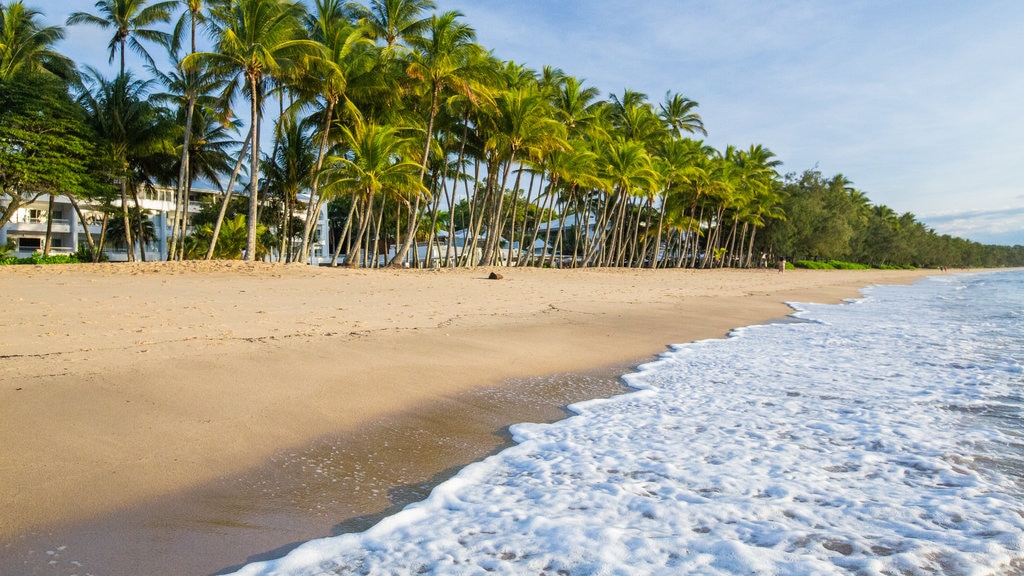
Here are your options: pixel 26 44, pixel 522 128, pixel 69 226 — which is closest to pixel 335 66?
pixel 522 128

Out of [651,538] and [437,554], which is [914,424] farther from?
[437,554]

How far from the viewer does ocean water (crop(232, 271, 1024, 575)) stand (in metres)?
2.38

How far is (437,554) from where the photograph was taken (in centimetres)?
241

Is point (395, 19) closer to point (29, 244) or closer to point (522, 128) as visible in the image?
point (522, 128)

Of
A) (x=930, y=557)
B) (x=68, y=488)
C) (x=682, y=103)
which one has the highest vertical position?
(x=682, y=103)

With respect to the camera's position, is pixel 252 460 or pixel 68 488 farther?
pixel 252 460

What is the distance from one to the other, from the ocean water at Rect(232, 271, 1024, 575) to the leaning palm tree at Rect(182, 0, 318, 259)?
54.3 ft

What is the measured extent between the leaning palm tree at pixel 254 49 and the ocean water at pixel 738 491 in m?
16.5

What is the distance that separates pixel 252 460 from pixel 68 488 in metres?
0.86

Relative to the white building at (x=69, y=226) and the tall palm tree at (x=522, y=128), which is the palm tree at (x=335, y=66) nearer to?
the tall palm tree at (x=522, y=128)

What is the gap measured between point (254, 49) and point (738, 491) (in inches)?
750

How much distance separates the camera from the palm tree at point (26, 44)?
2411cm

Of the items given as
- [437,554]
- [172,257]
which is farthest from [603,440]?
[172,257]

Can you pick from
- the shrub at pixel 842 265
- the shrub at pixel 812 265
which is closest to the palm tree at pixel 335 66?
the shrub at pixel 812 265
